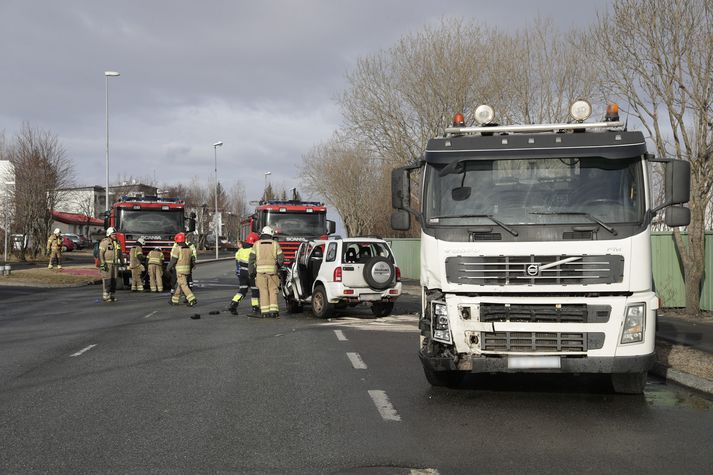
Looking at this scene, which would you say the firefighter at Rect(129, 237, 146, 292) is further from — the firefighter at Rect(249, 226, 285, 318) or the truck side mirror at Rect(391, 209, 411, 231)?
the truck side mirror at Rect(391, 209, 411, 231)

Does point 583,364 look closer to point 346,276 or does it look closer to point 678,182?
point 678,182

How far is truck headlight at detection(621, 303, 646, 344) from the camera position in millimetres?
7066

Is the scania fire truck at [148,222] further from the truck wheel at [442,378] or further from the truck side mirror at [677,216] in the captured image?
the truck side mirror at [677,216]

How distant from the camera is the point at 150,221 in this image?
83.7ft

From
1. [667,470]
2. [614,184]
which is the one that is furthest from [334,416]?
[614,184]

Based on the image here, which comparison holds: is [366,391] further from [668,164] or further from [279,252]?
[279,252]

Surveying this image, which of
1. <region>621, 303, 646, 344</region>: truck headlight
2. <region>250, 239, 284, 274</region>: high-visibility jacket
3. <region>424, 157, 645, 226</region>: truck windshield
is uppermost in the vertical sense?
<region>424, 157, 645, 226</region>: truck windshield

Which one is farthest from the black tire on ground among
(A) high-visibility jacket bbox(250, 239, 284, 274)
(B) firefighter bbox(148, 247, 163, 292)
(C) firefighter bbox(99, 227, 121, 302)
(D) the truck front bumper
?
(D) the truck front bumper

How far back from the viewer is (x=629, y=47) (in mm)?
15188

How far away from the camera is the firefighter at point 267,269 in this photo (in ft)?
51.7

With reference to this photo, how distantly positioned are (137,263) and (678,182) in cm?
2022

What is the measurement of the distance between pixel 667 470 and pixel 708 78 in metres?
11.1

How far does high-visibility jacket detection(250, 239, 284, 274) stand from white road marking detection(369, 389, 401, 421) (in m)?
7.93

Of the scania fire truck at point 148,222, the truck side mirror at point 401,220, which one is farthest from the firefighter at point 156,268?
the truck side mirror at point 401,220
